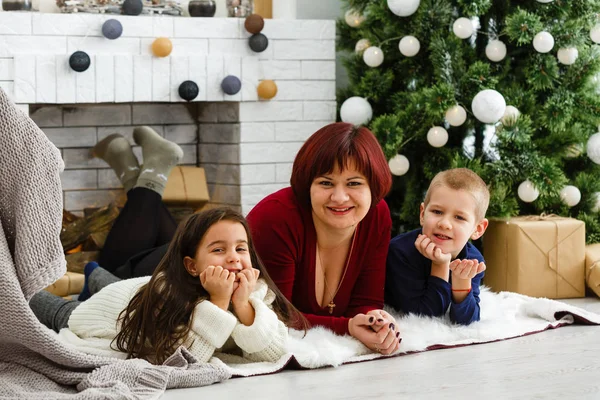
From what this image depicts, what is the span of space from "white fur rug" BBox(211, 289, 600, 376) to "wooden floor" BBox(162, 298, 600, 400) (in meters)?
0.03

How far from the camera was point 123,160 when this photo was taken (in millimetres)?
3721

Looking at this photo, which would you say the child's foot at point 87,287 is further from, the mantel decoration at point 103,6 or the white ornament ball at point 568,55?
the white ornament ball at point 568,55

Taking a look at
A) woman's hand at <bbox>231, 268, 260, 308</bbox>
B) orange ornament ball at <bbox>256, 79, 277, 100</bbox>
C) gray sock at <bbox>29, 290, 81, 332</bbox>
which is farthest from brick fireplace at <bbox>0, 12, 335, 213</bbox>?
woman's hand at <bbox>231, 268, 260, 308</bbox>

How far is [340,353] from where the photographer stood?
233 cm

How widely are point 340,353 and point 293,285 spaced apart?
0.31 m

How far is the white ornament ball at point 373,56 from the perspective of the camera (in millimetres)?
3789

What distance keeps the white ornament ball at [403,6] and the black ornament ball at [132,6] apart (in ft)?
3.13

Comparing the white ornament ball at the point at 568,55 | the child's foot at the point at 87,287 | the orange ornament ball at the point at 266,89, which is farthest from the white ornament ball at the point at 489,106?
the child's foot at the point at 87,287

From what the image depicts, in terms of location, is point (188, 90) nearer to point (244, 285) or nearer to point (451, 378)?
point (244, 285)

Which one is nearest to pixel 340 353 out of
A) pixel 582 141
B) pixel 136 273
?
pixel 136 273

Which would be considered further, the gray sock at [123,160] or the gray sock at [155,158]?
the gray sock at [123,160]

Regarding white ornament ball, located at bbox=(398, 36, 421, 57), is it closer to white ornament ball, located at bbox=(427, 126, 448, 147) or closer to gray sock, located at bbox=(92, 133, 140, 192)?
white ornament ball, located at bbox=(427, 126, 448, 147)

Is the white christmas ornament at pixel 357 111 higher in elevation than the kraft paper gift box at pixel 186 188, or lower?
higher

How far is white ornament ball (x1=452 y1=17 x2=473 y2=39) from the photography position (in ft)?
11.6
